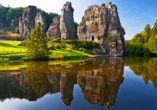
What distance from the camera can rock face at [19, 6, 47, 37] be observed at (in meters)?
64.4

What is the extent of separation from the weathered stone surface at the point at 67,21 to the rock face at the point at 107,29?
1091 cm

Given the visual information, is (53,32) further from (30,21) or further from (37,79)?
(37,79)

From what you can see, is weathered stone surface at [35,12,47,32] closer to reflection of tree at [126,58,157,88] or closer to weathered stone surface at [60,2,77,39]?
weathered stone surface at [60,2,77,39]

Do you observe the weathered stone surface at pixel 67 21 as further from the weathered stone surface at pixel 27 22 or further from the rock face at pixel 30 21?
the weathered stone surface at pixel 27 22

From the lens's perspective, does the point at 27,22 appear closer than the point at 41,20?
No

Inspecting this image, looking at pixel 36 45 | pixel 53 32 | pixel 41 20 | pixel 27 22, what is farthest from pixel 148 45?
Answer: pixel 27 22

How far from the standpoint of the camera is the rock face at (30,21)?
211 ft

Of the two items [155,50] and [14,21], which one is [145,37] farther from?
[14,21]

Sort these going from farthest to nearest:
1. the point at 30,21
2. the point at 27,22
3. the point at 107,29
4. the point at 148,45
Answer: the point at 30,21
the point at 27,22
the point at 107,29
the point at 148,45

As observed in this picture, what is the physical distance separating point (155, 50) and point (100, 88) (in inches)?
1730

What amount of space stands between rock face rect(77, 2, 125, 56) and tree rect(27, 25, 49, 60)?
33671 mm

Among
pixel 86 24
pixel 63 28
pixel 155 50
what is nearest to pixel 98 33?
pixel 86 24

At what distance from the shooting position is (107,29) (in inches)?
2073

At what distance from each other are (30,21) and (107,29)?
54171mm
